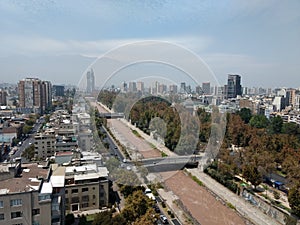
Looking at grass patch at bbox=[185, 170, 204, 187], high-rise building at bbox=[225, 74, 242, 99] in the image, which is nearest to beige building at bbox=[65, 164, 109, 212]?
grass patch at bbox=[185, 170, 204, 187]

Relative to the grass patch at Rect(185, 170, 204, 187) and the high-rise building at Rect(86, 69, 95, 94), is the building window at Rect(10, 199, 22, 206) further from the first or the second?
the grass patch at Rect(185, 170, 204, 187)

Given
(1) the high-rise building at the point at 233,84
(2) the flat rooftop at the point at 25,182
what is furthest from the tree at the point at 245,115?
(2) the flat rooftop at the point at 25,182

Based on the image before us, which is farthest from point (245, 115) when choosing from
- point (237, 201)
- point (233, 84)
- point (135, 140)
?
point (237, 201)

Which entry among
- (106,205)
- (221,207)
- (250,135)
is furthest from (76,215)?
(250,135)

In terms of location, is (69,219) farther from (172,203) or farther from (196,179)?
(196,179)

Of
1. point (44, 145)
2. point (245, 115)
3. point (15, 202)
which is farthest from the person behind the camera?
point (245, 115)
